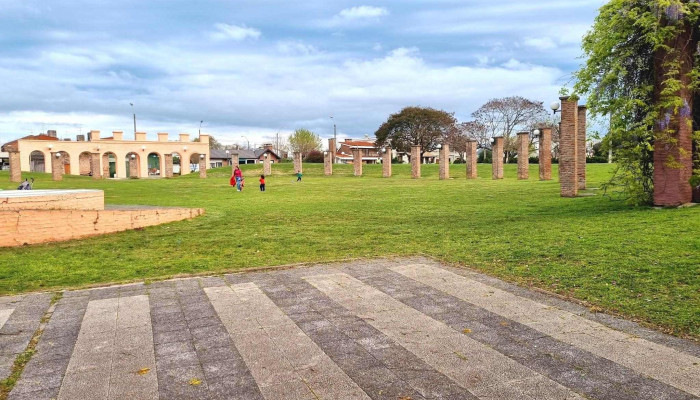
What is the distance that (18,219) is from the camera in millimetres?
10602

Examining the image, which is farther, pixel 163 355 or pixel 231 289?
pixel 231 289

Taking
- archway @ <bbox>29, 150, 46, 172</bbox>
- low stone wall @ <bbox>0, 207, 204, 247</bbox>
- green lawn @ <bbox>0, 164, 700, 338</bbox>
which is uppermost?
archway @ <bbox>29, 150, 46, 172</bbox>

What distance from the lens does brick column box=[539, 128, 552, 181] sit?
2889 cm

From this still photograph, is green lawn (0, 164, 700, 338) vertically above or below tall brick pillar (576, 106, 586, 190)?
below

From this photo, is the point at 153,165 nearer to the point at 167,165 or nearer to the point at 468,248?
A: the point at 167,165

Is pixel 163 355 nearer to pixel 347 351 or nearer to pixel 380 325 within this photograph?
pixel 347 351

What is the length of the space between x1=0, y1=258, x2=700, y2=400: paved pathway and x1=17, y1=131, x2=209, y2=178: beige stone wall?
6078cm

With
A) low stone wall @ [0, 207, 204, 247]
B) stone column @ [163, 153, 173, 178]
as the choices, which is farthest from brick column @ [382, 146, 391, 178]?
low stone wall @ [0, 207, 204, 247]

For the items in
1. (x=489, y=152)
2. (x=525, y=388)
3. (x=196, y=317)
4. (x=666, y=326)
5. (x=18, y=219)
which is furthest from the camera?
(x=489, y=152)

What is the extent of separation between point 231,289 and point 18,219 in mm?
6680

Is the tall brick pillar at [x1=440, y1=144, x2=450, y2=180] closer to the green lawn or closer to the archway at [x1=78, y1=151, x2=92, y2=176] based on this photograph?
the green lawn

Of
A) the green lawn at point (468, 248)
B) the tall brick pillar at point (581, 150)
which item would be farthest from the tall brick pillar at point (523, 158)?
the green lawn at point (468, 248)

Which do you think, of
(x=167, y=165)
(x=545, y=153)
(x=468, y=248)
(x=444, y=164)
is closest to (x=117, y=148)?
(x=167, y=165)

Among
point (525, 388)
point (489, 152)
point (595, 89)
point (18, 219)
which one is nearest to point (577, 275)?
point (525, 388)
